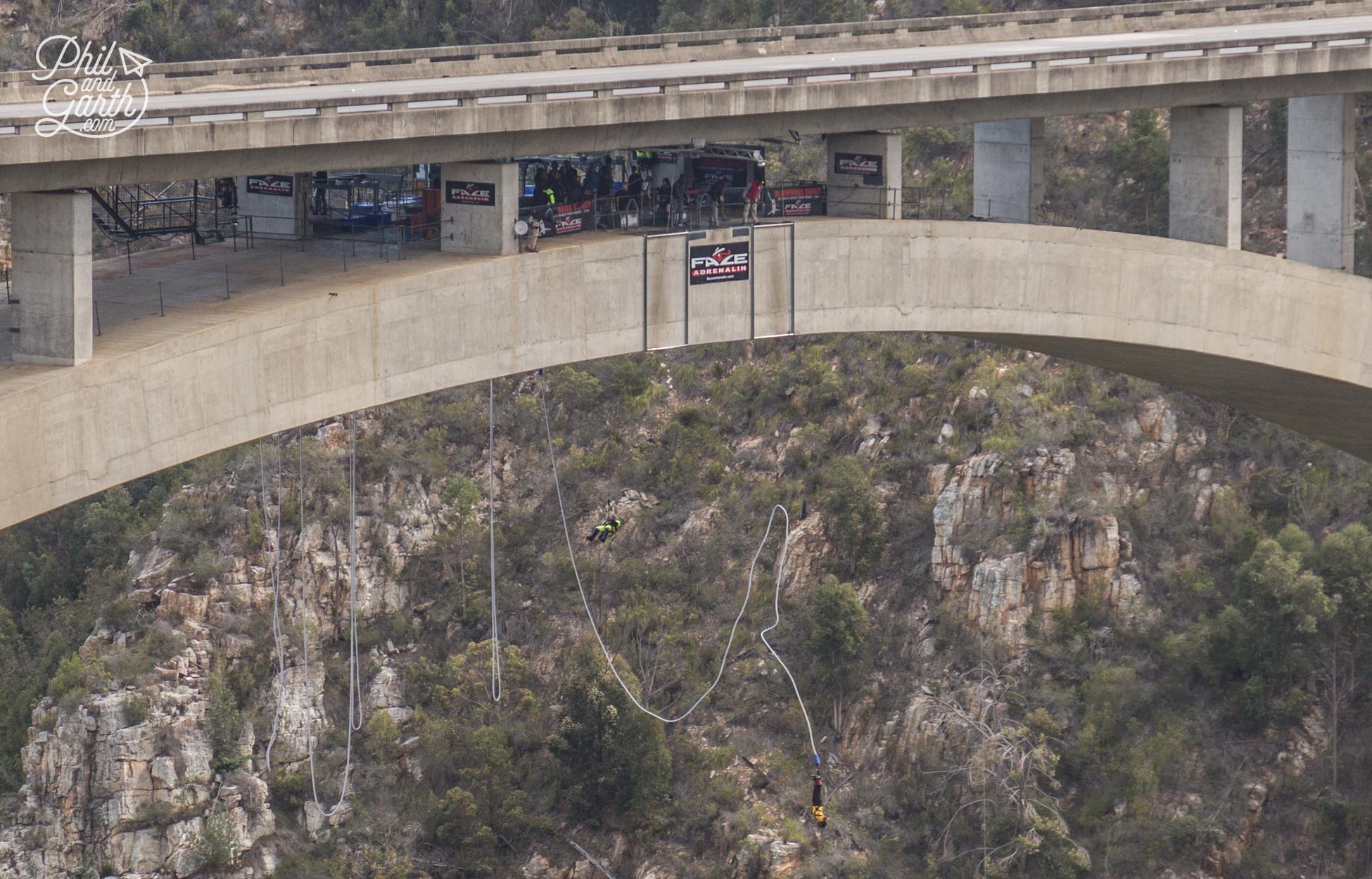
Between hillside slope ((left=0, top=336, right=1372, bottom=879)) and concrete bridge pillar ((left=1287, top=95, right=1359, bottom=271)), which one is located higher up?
concrete bridge pillar ((left=1287, top=95, right=1359, bottom=271))

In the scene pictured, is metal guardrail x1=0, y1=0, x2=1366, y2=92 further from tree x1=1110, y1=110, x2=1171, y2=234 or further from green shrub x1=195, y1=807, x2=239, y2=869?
green shrub x1=195, y1=807, x2=239, y2=869

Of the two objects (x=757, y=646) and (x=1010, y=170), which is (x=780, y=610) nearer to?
(x=757, y=646)

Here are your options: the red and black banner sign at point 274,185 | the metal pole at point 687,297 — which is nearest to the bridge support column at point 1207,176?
the metal pole at point 687,297

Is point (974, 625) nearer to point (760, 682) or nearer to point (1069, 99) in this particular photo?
point (760, 682)

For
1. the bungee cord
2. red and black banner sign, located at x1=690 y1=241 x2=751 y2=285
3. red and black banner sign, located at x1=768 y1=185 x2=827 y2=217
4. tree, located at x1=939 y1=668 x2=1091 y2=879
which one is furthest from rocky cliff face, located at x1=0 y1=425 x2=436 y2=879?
red and black banner sign, located at x1=690 y1=241 x2=751 y2=285

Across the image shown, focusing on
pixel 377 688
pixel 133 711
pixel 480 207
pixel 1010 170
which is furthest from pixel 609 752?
pixel 480 207

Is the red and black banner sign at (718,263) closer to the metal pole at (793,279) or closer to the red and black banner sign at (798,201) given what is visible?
the metal pole at (793,279)
